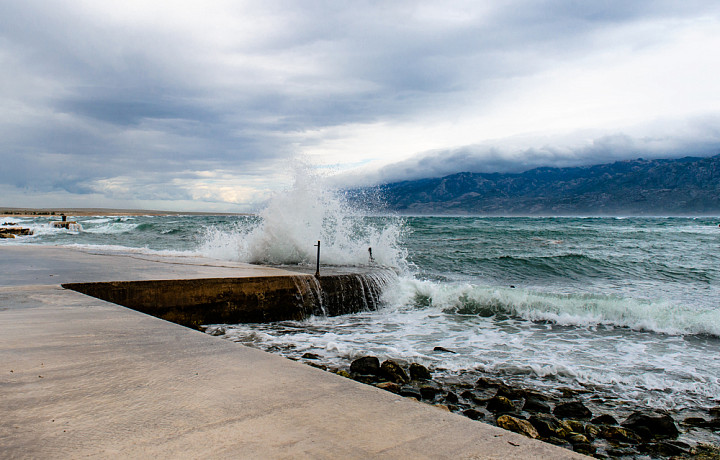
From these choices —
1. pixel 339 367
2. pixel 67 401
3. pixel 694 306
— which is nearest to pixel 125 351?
pixel 67 401

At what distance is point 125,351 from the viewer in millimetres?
2994

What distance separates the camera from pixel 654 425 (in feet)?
13.1

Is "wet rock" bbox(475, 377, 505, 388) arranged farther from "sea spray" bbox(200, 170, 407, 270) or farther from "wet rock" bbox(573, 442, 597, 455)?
"sea spray" bbox(200, 170, 407, 270)

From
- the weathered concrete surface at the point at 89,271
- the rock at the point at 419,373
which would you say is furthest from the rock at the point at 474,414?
the weathered concrete surface at the point at 89,271

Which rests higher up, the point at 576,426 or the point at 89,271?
the point at 89,271

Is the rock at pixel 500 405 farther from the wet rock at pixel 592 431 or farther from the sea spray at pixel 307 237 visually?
the sea spray at pixel 307 237

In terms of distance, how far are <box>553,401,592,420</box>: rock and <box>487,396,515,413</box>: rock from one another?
1.37ft

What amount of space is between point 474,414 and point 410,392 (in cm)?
71

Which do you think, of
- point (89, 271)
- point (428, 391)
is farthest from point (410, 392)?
point (89, 271)

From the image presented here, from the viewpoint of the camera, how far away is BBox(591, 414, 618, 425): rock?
4.11 meters

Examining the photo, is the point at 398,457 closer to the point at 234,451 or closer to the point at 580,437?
the point at 234,451

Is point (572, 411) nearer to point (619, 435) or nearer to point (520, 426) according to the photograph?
point (619, 435)

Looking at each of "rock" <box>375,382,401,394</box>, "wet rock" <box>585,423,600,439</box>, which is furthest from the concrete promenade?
"wet rock" <box>585,423,600,439</box>

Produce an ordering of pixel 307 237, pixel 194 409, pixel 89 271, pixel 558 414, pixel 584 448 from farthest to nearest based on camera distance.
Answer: pixel 307 237
pixel 89 271
pixel 558 414
pixel 584 448
pixel 194 409
